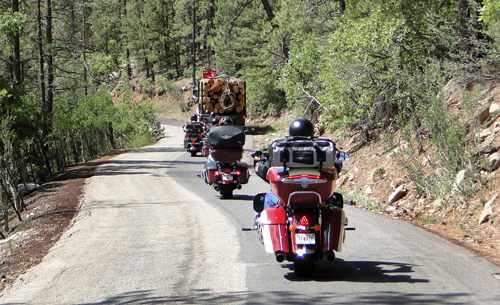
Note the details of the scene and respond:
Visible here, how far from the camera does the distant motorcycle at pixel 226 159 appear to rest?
13291 mm

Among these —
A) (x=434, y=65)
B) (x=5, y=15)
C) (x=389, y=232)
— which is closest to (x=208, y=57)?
(x=5, y=15)

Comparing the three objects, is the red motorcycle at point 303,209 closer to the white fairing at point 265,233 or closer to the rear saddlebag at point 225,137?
the white fairing at point 265,233

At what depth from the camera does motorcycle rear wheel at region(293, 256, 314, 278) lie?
6375 mm

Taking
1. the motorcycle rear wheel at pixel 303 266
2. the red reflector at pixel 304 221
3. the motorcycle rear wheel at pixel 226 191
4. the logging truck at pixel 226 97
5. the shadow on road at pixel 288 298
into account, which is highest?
the logging truck at pixel 226 97

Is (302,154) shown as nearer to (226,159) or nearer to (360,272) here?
(360,272)

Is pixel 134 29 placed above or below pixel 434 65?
above

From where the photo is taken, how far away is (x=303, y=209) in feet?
21.2

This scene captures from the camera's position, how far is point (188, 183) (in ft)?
57.8

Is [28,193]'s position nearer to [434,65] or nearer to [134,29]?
[434,65]

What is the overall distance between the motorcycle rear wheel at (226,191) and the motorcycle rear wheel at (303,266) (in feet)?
23.9

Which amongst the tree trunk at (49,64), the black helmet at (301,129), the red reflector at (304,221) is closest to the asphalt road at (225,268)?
the red reflector at (304,221)

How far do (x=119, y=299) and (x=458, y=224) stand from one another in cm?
721

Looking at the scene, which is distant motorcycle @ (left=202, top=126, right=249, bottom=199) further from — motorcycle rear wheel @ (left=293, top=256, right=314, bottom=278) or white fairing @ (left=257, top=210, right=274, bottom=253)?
motorcycle rear wheel @ (left=293, top=256, right=314, bottom=278)

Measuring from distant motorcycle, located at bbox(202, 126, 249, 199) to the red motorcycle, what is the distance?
22.1 feet
